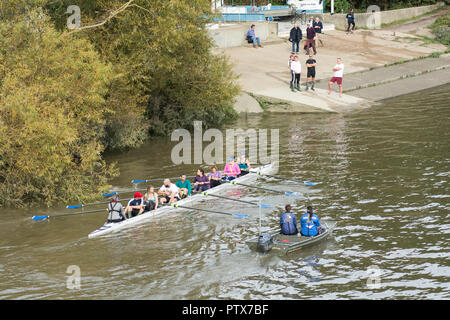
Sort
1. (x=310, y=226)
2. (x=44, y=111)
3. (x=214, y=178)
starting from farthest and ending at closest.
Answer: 1. (x=214, y=178)
2. (x=44, y=111)
3. (x=310, y=226)

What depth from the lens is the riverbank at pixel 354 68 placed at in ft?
120

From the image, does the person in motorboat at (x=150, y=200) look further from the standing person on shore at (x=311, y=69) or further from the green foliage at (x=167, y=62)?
the standing person on shore at (x=311, y=69)

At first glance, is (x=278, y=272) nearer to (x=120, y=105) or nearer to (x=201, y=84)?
(x=120, y=105)

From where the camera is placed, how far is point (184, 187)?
22.8 m

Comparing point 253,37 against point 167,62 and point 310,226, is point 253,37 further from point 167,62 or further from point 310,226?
point 310,226

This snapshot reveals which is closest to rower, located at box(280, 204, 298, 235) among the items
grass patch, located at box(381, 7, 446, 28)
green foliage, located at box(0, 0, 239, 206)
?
green foliage, located at box(0, 0, 239, 206)

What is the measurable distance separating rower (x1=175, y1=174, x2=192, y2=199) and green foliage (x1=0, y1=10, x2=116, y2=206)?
107 inches

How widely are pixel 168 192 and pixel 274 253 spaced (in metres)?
6.02

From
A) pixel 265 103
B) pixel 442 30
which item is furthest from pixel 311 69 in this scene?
pixel 442 30

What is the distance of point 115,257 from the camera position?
1753 cm

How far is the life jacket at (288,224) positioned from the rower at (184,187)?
5292 mm

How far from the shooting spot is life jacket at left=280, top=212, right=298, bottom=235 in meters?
18.1

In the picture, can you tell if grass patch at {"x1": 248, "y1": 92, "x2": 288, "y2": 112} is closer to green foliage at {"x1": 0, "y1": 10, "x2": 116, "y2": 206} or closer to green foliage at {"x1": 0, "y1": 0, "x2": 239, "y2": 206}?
green foliage at {"x1": 0, "y1": 0, "x2": 239, "y2": 206}
